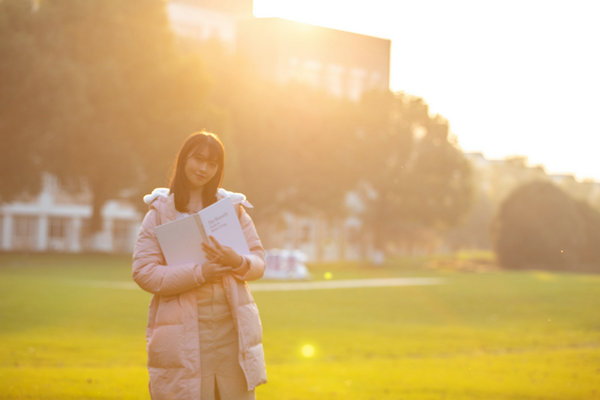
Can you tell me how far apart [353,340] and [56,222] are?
2310 inches

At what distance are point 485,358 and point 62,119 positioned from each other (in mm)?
25248

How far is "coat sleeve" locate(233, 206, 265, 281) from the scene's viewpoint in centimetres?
399

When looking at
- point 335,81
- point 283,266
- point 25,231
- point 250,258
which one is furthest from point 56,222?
point 250,258

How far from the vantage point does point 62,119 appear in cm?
3394

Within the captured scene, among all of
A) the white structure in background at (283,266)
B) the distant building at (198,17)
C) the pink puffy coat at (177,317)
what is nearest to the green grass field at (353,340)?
the pink puffy coat at (177,317)

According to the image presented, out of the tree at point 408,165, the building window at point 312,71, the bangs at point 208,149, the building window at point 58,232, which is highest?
the building window at point 312,71

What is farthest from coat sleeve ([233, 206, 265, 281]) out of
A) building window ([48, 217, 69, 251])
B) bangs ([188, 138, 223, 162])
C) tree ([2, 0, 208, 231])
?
building window ([48, 217, 69, 251])

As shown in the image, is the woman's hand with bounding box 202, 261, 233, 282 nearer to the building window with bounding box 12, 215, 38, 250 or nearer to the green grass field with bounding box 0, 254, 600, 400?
the green grass field with bounding box 0, 254, 600, 400

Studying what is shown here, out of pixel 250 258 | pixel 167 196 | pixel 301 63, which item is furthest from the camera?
pixel 301 63

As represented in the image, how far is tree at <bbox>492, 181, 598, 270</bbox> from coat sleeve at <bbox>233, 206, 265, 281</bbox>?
1554 inches

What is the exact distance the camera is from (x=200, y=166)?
13.4 ft

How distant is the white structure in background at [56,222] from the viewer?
221 ft

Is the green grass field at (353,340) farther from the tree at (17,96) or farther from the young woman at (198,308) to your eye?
the tree at (17,96)

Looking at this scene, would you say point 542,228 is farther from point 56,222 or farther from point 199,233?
point 56,222
